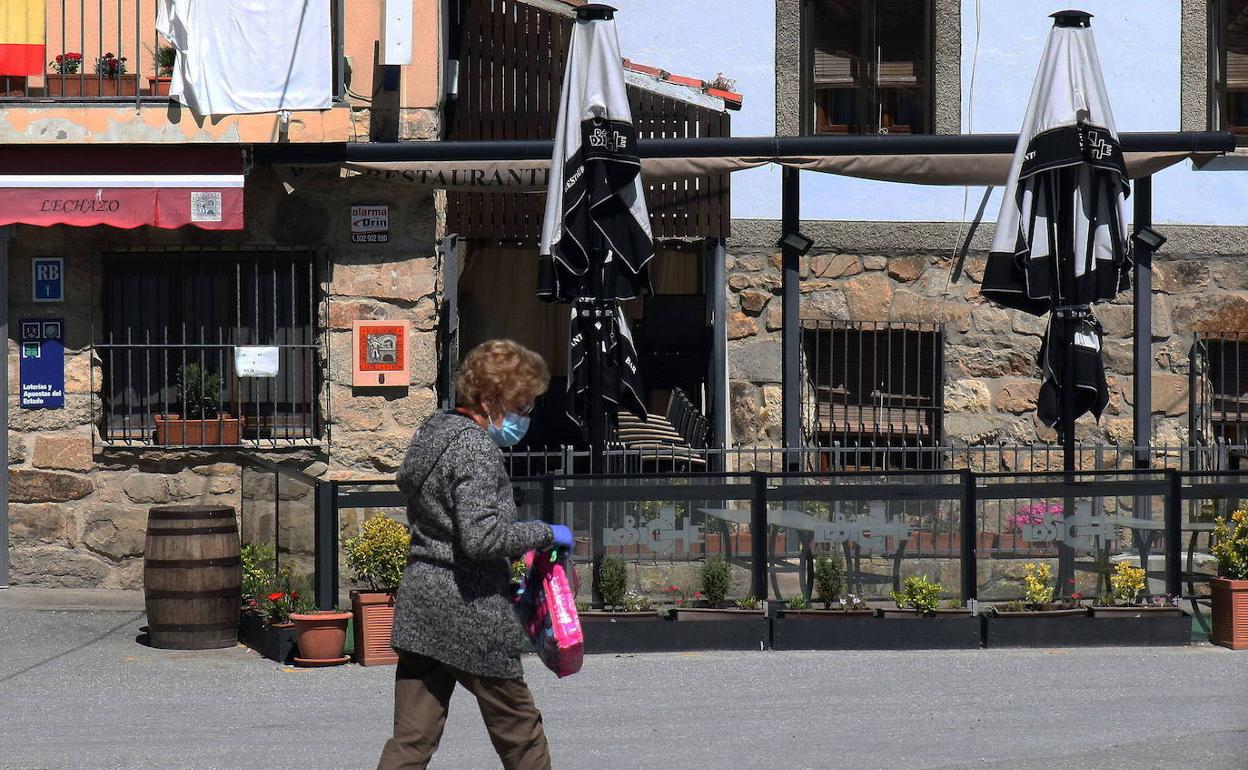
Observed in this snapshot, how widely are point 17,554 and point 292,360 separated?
7.63ft

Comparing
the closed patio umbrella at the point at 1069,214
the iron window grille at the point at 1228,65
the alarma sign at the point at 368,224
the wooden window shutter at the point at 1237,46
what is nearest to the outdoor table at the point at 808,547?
the closed patio umbrella at the point at 1069,214

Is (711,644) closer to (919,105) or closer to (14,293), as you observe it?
(14,293)

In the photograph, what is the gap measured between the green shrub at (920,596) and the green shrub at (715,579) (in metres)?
0.99

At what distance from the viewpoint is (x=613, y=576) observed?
9086mm

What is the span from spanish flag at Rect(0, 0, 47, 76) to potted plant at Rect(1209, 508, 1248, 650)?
322 inches

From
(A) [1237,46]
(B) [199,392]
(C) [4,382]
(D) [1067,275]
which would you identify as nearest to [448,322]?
(B) [199,392]

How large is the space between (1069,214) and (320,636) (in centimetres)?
502

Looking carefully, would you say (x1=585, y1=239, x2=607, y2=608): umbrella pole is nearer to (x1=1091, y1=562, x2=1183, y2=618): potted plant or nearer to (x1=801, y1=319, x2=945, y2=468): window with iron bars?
(x1=1091, y1=562, x2=1183, y2=618): potted plant

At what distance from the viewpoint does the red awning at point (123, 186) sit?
34.8 ft

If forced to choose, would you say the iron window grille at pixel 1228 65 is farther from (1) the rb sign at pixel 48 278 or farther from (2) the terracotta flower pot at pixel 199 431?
(1) the rb sign at pixel 48 278

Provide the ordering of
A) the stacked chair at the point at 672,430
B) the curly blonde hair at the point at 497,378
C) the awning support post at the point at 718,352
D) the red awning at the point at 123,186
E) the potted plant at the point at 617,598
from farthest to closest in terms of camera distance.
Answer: the awning support post at the point at 718,352 < the stacked chair at the point at 672,430 < the red awning at the point at 123,186 < the potted plant at the point at 617,598 < the curly blonde hair at the point at 497,378

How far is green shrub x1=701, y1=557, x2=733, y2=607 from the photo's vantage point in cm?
912

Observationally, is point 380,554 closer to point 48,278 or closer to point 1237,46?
point 48,278

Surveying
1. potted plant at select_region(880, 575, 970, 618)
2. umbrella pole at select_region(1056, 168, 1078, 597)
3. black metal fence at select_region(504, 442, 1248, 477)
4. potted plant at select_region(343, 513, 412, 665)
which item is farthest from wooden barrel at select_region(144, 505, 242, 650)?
umbrella pole at select_region(1056, 168, 1078, 597)
